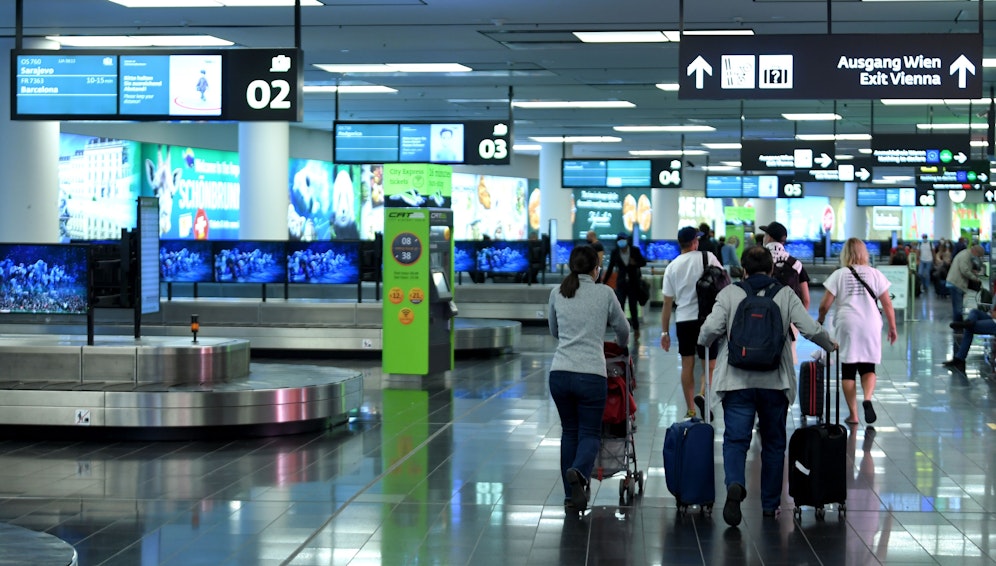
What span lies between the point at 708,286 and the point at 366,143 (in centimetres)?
1028

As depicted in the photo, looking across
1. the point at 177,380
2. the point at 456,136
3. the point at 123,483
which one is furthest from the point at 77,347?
the point at 456,136

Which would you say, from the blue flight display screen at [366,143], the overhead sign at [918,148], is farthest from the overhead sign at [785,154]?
the blue flight display screen at [366,143]

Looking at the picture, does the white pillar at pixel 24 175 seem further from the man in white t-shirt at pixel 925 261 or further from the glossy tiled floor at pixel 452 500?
the man in white t-shirt at pixel 925 261

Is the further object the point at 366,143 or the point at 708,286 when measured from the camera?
the point at 366,143

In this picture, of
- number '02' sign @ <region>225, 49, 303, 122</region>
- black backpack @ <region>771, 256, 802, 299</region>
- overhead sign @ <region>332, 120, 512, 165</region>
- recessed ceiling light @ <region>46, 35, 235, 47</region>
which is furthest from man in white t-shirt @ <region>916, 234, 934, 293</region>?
number '02' sign @ <region>225, 49, 303, 122</region>

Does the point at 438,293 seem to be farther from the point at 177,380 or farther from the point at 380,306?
the point at 177,380

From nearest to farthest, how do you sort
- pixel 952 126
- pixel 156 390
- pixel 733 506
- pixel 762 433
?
pixel 733 506, pixel 762 433, pixel 156 390, pixel 952 126

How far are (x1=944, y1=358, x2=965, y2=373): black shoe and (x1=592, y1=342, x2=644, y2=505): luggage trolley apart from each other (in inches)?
369

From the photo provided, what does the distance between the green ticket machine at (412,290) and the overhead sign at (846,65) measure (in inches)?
172

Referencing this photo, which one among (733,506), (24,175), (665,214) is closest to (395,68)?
(24,175)

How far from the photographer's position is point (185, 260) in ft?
59.4

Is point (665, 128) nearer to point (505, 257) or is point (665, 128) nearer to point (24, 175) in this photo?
point (505, 257)

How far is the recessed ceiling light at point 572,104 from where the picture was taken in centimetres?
2361

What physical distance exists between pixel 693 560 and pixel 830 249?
43.4 metres
